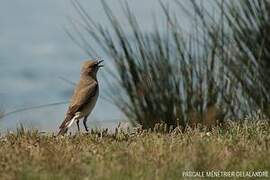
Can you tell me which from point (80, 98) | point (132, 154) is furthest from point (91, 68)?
point (132, 154)

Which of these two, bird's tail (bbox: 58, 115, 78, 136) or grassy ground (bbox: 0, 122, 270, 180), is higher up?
bird's tail (bbox: 58, 115, 78, 136)

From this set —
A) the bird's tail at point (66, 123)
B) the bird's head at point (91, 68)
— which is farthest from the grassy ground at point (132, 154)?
the bird's head at point (91, 68)

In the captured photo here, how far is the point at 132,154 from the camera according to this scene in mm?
6312

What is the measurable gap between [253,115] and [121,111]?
145 centimetres

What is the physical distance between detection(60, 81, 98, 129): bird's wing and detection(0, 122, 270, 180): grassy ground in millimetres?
1344

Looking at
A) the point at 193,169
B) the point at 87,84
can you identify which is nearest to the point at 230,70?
the point at 87,84

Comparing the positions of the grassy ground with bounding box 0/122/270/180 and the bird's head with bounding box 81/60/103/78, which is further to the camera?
the bird's head with bounding box 81/60/103/78

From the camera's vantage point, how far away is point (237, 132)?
7.49 m

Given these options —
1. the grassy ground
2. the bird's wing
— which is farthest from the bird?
the grassy ground

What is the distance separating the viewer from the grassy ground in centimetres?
564

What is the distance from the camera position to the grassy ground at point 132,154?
564 cm

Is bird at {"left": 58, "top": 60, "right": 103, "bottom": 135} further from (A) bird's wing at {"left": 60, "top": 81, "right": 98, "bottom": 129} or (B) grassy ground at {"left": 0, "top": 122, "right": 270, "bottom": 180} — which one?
(B) grassy ground at {"left": 0, "top": 122, "right": 270, "bottom": 180}

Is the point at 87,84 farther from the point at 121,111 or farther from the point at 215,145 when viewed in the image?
the point at 215,145

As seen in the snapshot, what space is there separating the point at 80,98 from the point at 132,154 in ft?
9.18
